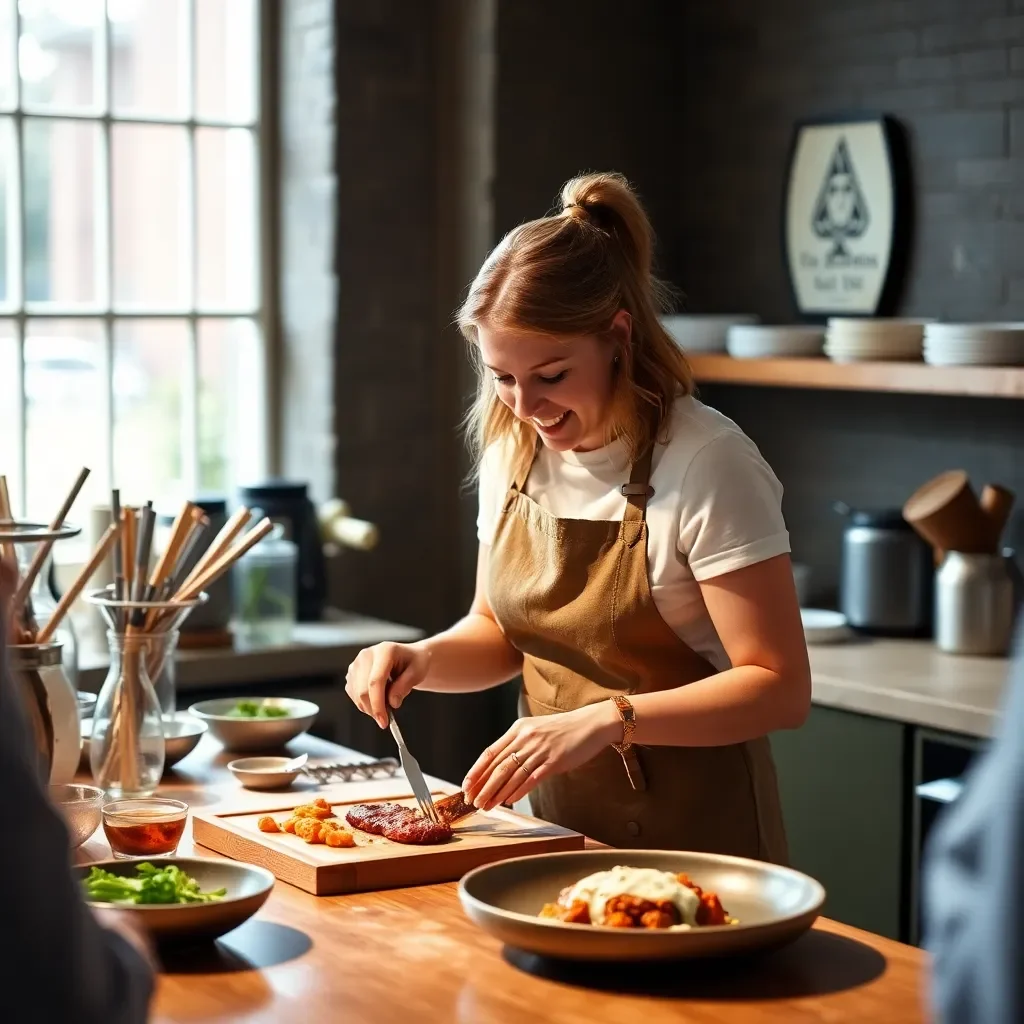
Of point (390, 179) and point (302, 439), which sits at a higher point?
point (390, 179)

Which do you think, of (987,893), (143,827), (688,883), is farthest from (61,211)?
(987,893)

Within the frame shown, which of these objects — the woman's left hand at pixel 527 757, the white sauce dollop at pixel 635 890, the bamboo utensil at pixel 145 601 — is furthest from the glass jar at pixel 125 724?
the white sauce dollop at pixel 635 890

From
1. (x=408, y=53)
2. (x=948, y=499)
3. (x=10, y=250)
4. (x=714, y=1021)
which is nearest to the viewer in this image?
(x=714, y=1021)

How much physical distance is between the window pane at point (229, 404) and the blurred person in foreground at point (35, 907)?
348 cm

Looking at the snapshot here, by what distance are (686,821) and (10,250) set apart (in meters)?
2.40

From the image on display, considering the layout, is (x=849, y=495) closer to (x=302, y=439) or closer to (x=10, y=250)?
(x=302, y=439)

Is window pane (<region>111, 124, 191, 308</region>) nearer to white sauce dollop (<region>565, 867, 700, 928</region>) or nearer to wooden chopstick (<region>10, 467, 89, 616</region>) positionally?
wooden chopstick (<region>10, 467, 89, 616</region>)

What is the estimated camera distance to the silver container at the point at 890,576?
382cm

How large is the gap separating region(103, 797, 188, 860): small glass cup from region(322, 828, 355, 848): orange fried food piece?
17 centimetres

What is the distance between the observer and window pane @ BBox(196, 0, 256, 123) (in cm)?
431

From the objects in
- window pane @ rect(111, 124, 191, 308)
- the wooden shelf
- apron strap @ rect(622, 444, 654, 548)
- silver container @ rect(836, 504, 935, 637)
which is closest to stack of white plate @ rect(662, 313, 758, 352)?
the wooden shelf

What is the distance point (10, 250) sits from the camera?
402 centimetres

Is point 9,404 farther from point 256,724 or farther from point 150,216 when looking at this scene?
point 256,724

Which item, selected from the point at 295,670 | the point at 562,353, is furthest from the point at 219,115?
the point at 562,353
